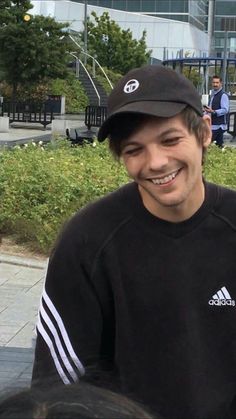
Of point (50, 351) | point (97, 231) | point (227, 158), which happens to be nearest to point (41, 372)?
point (50, 351)

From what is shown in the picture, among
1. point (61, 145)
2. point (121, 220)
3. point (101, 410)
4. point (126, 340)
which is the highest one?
point (121, 220)

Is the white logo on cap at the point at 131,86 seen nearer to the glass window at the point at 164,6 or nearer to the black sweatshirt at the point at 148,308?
the black sweatshirt at the point at 148,308

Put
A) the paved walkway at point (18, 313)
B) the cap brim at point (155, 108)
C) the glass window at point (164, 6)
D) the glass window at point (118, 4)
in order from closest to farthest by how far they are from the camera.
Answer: the cap brim at point (155, 108) < the paved walkway at point (18, 313) < the glass window at point (164, 6) < the glass window at point (118, 4)

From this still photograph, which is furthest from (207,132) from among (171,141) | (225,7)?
(225,7)

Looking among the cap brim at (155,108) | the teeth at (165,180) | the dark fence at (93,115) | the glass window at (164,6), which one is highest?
the glass window at (164,6)

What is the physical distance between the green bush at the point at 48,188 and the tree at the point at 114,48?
37136mm

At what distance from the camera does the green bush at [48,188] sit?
746 centimetres

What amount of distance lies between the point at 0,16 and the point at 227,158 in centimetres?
1913

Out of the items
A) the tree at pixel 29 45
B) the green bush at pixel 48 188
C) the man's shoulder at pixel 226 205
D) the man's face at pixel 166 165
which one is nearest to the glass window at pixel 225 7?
the tree at pixel 29 45

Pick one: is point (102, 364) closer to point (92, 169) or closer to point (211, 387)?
point (211, 387)

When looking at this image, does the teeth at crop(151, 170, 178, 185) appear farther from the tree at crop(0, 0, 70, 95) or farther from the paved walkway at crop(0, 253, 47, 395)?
the tree at crop(0, 0, 70, 95)

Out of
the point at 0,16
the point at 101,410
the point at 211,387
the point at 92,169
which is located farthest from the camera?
the point at 0,16

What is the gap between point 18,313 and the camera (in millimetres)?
5539

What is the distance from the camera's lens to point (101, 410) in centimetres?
101
